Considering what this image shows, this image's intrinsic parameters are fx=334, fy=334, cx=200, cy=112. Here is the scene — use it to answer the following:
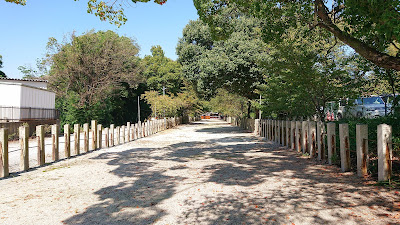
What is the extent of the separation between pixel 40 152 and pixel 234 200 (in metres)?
6.33

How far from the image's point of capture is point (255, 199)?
214 inches

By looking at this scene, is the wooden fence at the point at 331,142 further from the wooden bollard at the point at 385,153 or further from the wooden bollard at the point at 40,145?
the wooden bollard at the point at 40,145

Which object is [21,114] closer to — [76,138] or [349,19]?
[76,138]

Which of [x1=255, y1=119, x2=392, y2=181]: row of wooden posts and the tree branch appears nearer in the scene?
[x1=255, y1=119, x2=392, y2=181]: row of wooden posts

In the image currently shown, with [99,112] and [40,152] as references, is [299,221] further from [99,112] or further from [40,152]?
[99,112]

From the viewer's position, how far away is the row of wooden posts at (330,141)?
237 inches

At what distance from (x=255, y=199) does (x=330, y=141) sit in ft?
12.9

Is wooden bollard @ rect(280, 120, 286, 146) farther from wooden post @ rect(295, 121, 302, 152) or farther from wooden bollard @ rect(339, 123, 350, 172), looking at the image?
wooden bollard @ rect(339, 123, 350, 172)

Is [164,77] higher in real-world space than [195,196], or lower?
higher

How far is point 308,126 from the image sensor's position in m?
10.6

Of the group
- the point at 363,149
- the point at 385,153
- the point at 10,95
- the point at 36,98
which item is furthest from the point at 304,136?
the point at 36,98

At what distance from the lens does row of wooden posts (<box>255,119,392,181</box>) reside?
603 centimetres

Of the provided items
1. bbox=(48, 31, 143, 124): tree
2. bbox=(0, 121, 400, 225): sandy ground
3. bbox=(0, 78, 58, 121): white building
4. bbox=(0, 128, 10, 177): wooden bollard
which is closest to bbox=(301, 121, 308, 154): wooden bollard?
bbox=(0, 121, 400, 225): sandy ground

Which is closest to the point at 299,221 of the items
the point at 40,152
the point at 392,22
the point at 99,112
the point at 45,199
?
the point at 392,22
